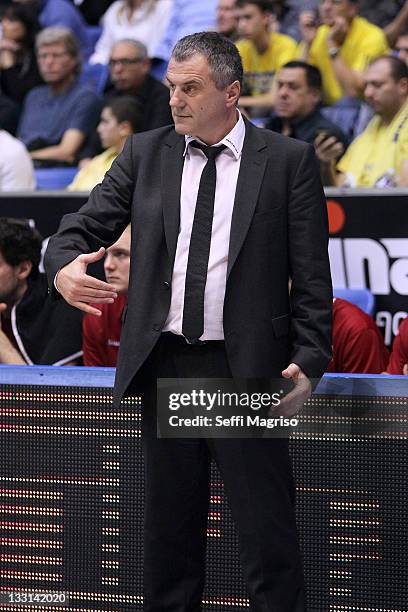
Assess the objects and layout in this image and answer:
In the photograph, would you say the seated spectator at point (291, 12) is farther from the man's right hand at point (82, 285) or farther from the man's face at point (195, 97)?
the man's right hand at point (82, 285)

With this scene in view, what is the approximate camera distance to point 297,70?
7.75 metres

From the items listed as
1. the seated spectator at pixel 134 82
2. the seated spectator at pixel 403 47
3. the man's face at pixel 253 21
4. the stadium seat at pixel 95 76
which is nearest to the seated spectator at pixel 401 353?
the seated spectator at pixel 403 47

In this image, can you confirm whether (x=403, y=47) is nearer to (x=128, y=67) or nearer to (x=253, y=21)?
(x=253, y=21)

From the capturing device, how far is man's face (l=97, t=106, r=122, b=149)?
760cm

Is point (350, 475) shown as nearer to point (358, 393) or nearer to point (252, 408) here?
point (358, 393)

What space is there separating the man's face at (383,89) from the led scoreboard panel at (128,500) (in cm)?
408

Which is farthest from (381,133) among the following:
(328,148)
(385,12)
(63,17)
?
(63,17)

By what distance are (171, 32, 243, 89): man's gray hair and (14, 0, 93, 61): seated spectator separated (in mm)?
7725

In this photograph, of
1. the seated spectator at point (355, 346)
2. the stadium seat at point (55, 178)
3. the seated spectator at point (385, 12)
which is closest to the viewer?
the seated spectator at point (355, 346)

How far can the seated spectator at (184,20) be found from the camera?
31.9 feet

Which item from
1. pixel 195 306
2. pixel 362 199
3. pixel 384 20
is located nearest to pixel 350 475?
pixel 195 306

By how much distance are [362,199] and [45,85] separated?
4832mm

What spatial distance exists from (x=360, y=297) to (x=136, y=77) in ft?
12.7

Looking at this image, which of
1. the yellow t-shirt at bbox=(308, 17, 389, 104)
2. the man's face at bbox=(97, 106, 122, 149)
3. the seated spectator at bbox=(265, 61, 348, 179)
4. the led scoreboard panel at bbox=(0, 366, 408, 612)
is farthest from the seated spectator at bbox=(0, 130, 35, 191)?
the led scoreboard panel at bbox=(0, 366, 408, 612)
